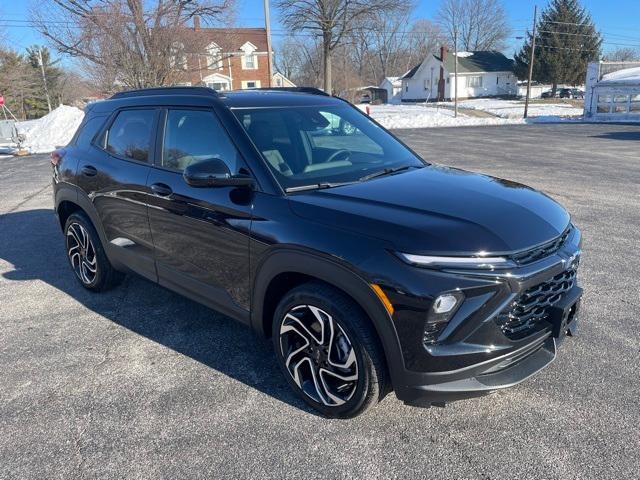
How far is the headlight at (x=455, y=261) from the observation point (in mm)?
2311

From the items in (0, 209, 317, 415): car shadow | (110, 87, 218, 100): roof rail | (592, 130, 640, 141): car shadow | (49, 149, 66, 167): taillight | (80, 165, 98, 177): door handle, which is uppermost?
(110, 87, 218, 100): roof rail

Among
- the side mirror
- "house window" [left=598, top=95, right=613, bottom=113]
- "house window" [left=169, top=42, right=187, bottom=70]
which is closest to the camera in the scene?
the side mirror

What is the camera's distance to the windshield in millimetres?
3115

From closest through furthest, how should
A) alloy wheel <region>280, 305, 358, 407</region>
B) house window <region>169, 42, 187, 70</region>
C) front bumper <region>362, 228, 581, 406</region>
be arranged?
front bumper <region>362, 228, 581, 406</region> < alloy wheel <region>280, 305, 358, 407</region> < house window <region>169, 42, 187, 70</region>

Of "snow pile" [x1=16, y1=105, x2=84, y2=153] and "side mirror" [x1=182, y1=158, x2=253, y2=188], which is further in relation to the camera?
"snow pile" [x1=16, y1=105, x2=84, y2=153]

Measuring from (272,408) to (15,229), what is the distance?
20.5 feet

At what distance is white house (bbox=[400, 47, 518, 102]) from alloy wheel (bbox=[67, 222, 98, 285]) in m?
58.0

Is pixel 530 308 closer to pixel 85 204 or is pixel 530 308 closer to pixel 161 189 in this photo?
pixel 161 189

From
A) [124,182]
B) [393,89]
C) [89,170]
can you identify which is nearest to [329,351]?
[124,182]

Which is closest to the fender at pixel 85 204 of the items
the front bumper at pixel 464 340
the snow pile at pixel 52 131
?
the front bumper at pixel 464 340

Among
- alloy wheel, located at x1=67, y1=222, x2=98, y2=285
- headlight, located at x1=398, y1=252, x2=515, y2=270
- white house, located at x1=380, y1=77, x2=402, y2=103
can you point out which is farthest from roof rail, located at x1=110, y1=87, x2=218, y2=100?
white house, located at x1=380, y1=77, x2=402, y2=103

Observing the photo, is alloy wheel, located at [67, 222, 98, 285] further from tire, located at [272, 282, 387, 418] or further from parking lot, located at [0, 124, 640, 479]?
tire, located at [272, 282, 387, 418]

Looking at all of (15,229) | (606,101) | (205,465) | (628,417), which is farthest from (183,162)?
(606,101)

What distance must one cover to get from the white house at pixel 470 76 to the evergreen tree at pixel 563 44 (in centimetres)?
568
